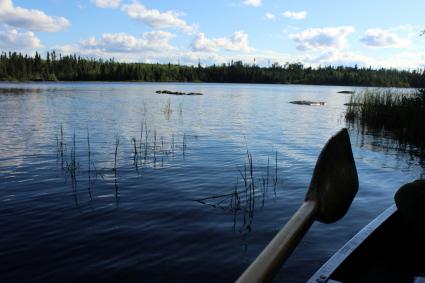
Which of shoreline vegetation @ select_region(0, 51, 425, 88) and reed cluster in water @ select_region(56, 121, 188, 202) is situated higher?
shoreline vegetation @ select_region(0, 51, 425, 88)

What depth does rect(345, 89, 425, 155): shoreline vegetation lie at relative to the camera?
19.2 metres

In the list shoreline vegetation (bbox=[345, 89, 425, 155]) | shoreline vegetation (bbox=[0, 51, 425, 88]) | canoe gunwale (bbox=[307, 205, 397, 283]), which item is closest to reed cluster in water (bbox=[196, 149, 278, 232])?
canoe gunwale (bbox=[307, 205, 397, 283])

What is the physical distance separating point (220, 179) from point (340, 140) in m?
8.39

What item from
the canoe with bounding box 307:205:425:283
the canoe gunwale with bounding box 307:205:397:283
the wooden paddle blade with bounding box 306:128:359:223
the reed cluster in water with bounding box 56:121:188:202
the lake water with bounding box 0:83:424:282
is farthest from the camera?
the reed cluster in water with bounding box 56:121:188:202

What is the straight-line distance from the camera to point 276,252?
2.50m

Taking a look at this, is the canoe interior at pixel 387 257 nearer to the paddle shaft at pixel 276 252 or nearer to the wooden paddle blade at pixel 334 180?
the wooden paddle blade at pixel 334 180

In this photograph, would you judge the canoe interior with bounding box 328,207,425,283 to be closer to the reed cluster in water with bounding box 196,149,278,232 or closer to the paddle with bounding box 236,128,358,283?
the paddle with bounding box 236,128,358,283

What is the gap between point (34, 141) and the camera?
1878 centimetres

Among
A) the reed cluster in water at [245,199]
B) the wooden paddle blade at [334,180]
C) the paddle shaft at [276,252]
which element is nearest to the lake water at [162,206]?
the reed cluster in water at [245,199]

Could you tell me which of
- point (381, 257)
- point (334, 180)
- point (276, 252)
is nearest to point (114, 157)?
point (381, 257)

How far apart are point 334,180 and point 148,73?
17227 centimetres

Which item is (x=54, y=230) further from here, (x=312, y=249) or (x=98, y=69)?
(x=98, y=69)

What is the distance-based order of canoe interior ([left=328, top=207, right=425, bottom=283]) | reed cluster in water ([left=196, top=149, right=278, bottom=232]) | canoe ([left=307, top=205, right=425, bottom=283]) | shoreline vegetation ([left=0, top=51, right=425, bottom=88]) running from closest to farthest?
canoe ([left=307, top=205, right=425, bottom=283]), canoe interior ([left=328, top=207, right=425, bottom=283]), reed cluster in water ([left=196, top=149, right=278, bottom=232]), shoreline vegetation ([left=0, top=51, right=425, bottom=88])

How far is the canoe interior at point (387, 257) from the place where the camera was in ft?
15.3
